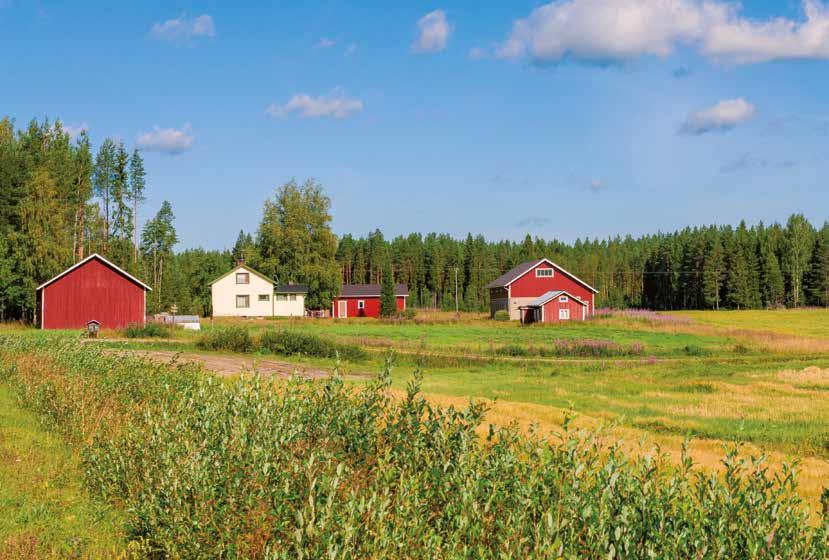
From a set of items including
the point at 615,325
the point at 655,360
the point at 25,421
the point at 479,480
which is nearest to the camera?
the point at 479,480

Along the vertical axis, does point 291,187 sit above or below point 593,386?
above

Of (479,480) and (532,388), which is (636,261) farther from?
(479,480)

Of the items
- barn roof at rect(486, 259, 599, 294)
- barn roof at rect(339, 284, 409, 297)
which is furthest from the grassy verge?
barn roof at rect(339, 284, 409, 297)

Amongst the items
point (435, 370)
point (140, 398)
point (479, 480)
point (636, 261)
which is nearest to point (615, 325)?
point (435, 370)

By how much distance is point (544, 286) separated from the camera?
282ft

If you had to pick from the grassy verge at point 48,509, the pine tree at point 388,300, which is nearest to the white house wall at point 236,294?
the pine tree at point 388,300

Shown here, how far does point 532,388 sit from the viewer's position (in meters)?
28.8

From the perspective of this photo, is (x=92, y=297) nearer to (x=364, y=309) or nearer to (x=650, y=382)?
(x=650, y=382)

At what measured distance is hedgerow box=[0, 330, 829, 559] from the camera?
519 cm

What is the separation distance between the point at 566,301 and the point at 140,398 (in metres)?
66.4

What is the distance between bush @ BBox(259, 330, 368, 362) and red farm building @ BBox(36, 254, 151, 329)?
67.2 feet

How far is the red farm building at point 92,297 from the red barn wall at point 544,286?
4373cm

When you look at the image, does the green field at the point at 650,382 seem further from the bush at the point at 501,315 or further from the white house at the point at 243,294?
the white house at the point at 243,294

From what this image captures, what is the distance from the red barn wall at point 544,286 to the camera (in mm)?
85750
